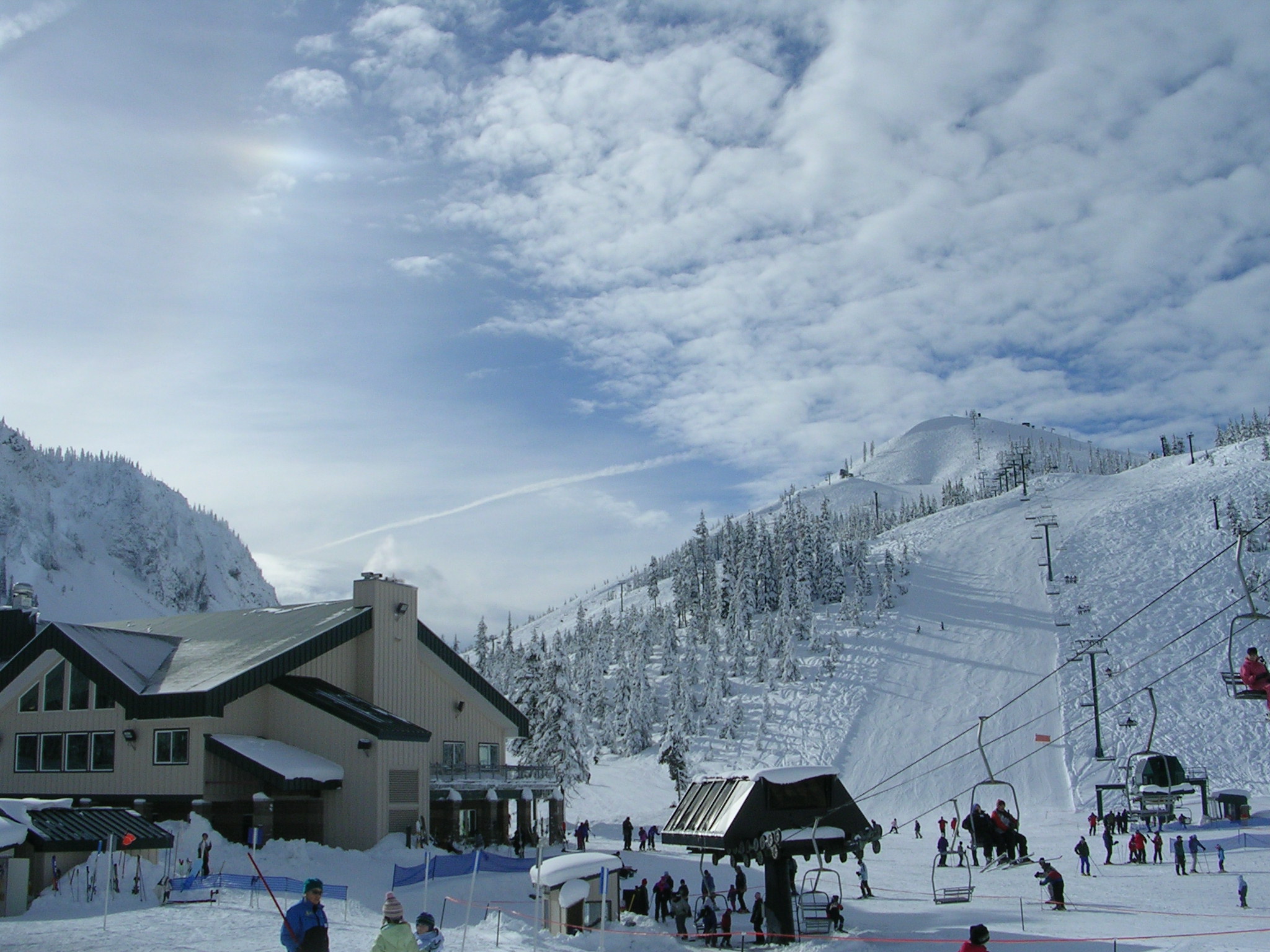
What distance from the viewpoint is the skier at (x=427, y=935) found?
1159 centimetres

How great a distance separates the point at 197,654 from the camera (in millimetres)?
38969

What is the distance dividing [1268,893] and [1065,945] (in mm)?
11594

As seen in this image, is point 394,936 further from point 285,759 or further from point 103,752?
point 103,752

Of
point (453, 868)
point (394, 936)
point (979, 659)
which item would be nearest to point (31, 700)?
point (453, 868)

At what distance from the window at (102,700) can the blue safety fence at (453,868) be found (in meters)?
15.4

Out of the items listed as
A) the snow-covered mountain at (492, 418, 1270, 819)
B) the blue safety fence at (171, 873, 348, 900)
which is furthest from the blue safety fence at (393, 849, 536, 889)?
the snow-covered mountain at (492, 418, 1270, 819)

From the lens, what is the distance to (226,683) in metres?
Result: 33.7

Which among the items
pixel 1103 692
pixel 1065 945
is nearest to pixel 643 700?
pixel 1103 692

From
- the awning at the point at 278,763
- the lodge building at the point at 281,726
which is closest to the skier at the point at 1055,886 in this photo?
the lodge building at the point at 281,726

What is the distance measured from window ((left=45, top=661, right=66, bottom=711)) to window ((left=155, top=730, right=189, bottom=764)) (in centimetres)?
565

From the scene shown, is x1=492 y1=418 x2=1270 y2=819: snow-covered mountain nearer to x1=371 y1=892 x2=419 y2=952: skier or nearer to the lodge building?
the lodge building

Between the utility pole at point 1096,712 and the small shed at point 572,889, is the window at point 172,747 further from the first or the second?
the utility pole at point 1096,712

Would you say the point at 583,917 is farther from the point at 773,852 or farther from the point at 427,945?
the point at 427,945

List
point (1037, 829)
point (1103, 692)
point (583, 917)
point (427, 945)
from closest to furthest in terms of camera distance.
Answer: point (427, 945) → point (583, 917) → point (1037, 829) → point (1103, 692)
